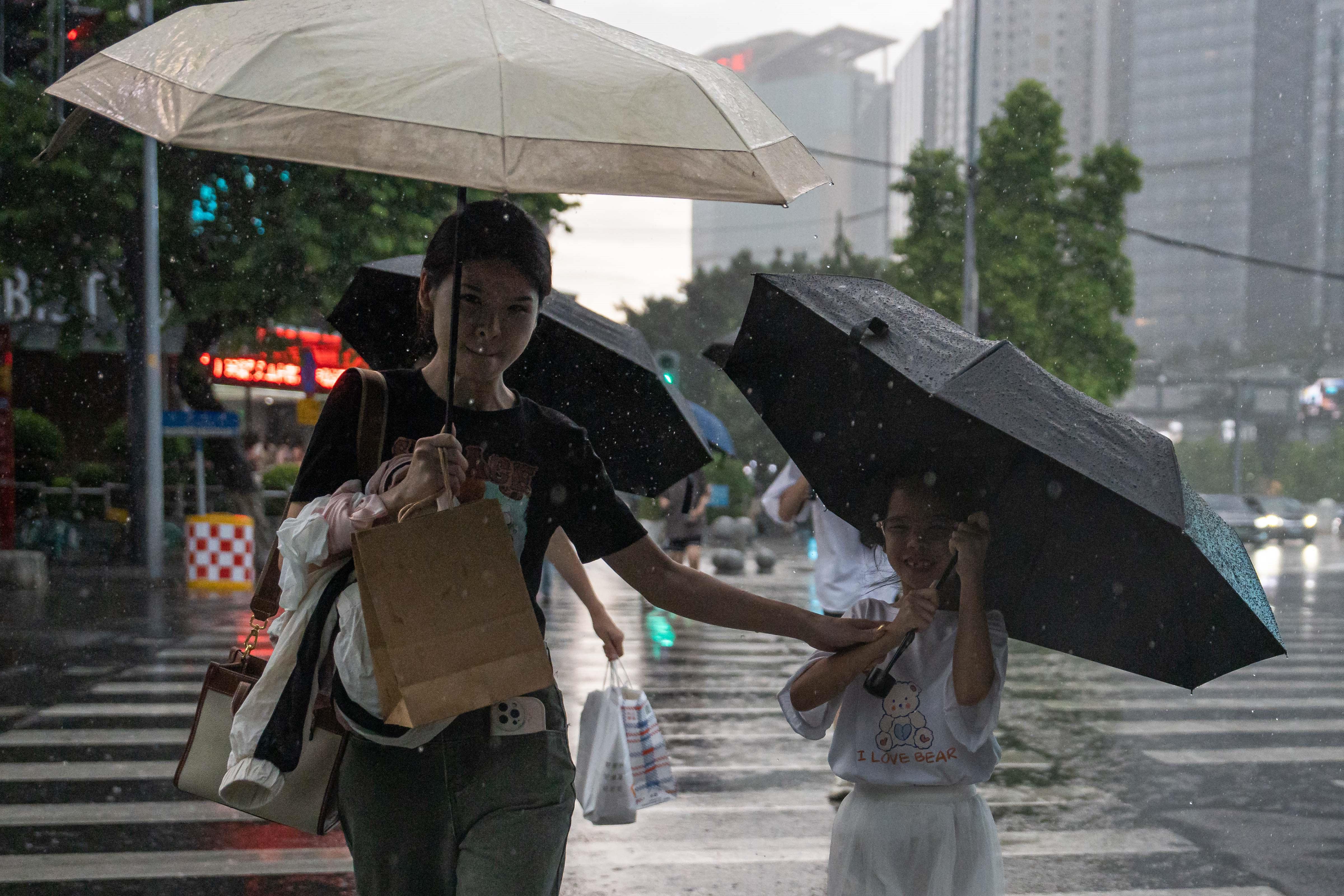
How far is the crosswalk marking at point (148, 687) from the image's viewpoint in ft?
30.0

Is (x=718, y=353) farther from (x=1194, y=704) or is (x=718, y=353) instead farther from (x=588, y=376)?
(x=1194, y=704)

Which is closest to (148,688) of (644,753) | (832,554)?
(832,554)

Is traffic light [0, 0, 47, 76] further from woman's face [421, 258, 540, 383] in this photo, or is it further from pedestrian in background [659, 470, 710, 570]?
woman's face [421, 258, 540, 383]

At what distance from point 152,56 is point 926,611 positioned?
173cm

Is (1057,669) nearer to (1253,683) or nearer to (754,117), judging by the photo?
(1253,683)

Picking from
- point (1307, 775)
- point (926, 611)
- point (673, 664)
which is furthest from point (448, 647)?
point (673, 664)

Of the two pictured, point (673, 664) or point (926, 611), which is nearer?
point (926, 611)

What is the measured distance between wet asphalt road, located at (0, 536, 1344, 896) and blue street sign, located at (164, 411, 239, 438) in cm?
489

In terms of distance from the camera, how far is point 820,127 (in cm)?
12331

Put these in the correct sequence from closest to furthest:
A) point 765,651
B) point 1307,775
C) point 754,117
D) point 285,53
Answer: point 285,53, point 754,117, point 1307,775, point 765,651

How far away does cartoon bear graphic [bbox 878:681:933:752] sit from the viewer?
2.83 metres

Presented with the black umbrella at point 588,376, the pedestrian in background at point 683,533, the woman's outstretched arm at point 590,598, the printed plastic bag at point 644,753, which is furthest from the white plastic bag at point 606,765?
the pedestrian in background at point 683,533

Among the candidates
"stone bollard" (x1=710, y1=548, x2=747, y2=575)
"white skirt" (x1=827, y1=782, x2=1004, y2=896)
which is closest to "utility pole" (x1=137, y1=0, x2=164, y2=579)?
"stone bollard" (x1=710, y1=548, x2=747, y2=575)

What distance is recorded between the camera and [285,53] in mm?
2209
